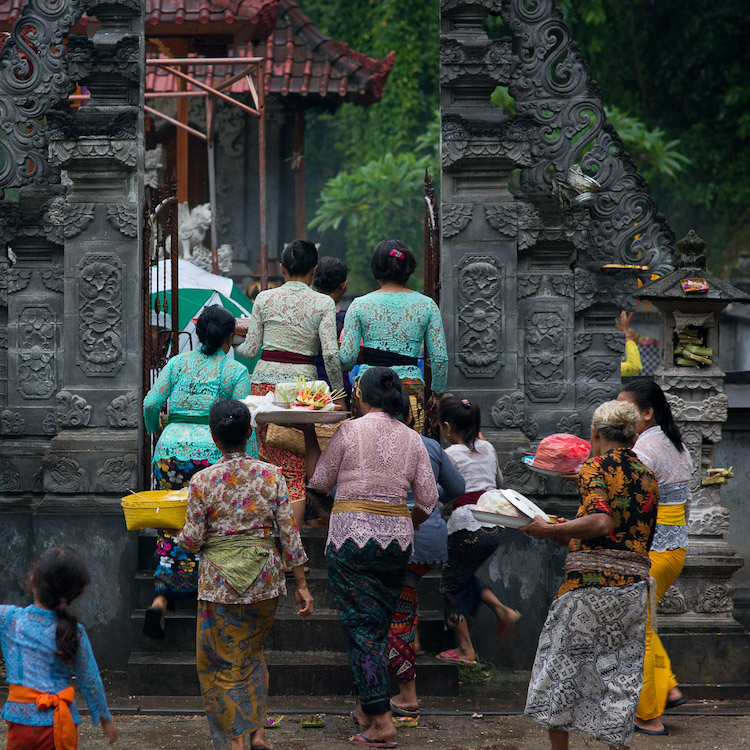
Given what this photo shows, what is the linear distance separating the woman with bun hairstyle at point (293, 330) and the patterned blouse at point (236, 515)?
1.42m

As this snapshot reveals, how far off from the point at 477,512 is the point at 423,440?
0.79 meters

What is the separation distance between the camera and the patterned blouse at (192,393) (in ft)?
19.6

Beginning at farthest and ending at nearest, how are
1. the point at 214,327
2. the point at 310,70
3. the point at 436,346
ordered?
the point at 310,70 < the point at 436,346 < the point at 214,327

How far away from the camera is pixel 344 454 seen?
5352 millimetres

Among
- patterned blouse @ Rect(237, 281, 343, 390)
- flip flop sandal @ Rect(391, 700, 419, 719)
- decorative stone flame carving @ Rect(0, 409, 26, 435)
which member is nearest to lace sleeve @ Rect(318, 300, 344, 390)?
patterned blouse @ Rect(237, 281, 343, 390)

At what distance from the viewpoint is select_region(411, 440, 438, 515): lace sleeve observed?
17.8ft

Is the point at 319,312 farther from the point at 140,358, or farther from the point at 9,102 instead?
the point at 9,102

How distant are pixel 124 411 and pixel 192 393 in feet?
3.95

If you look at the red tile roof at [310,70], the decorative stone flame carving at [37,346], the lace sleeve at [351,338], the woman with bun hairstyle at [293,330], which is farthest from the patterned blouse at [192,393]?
the red tile roof at [310,70]

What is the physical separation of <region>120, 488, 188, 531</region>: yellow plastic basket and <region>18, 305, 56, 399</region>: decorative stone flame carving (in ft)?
6.84

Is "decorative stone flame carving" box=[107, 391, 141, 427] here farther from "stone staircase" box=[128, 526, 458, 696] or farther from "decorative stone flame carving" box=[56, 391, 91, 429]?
"stone staircase" box=[128, 526, 458, 696]

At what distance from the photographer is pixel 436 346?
6.54 meters

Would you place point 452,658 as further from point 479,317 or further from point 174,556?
point 479,317

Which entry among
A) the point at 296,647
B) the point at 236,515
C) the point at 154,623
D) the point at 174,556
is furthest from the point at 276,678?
the point at 236,515
